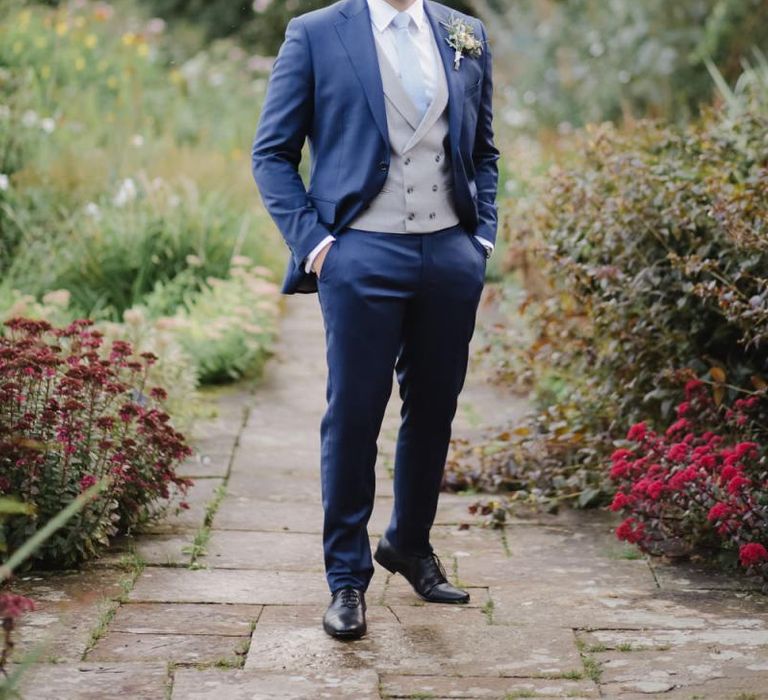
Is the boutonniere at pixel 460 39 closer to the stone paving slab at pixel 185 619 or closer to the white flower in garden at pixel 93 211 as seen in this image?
the stone paving slab at pixel 185 619

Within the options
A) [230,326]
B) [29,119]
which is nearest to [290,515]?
[230,326]

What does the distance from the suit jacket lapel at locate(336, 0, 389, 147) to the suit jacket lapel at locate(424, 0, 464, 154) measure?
0.18 meters

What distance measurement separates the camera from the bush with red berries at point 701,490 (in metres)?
3.81

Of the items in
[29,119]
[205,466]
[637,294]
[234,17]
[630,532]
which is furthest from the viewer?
[234,17]

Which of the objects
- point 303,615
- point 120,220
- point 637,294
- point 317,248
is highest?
point 317,248

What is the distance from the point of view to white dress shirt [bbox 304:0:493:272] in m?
3.33

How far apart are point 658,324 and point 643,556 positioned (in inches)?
33.8

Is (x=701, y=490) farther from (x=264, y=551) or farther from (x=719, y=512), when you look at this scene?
(x=264, y=551)

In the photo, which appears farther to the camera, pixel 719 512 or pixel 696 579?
pixel 696 579

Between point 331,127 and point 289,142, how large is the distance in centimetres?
12

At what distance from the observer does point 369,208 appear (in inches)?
130

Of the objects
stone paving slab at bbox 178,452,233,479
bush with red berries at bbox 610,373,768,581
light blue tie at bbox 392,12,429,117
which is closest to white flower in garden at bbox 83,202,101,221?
stone paving slab at bbox 178,452,233,479

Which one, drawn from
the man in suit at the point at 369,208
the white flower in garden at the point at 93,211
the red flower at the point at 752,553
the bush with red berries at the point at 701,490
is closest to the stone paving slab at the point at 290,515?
the bush with red berries at the point at 701,490

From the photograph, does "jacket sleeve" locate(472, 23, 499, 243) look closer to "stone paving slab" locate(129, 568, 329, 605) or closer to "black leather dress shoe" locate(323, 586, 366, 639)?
"black leather dress shoe" locate(323, 586, 366, 639)
